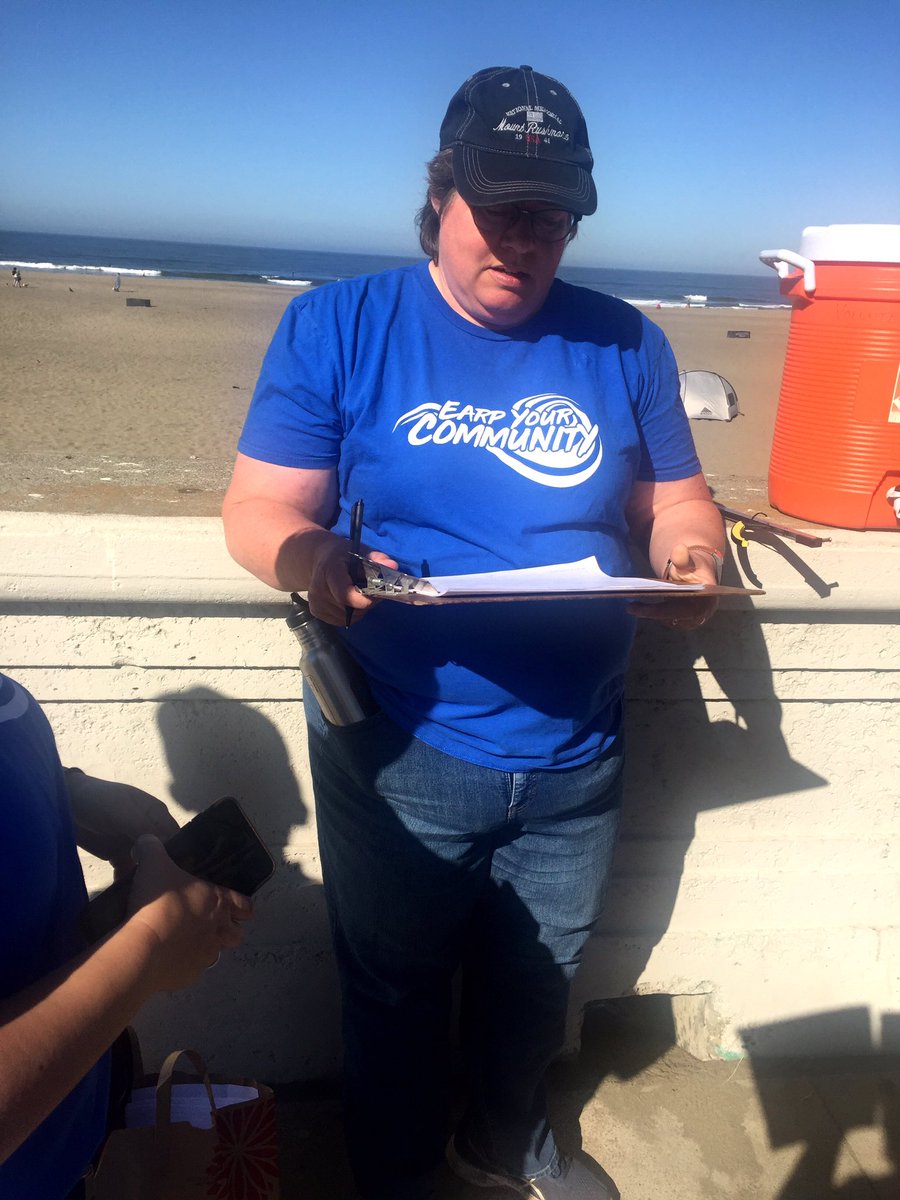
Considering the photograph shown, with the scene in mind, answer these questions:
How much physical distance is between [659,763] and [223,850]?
1313mm

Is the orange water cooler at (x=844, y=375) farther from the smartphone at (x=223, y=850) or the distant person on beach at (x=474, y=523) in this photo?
the smartphone at (x=223, y=850)

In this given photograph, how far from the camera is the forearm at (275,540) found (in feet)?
5.63

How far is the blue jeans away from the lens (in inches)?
74.7

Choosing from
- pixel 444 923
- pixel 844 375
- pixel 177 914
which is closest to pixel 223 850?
pixel 177 914

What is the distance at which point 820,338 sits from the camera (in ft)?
7.82

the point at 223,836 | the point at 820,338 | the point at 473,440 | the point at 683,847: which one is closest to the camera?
the point at 223,836

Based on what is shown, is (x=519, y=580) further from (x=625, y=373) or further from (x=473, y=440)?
(x=625, y=373)

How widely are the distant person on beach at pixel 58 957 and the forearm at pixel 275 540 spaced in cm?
52

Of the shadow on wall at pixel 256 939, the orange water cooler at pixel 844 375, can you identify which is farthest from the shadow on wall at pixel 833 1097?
the orange water cooler at pixel 844 375

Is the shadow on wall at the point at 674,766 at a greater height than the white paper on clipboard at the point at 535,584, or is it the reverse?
the white paper on clipboard at the point at 535,584

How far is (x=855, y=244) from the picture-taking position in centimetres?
228

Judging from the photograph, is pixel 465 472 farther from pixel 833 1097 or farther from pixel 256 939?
pixel 833 1097

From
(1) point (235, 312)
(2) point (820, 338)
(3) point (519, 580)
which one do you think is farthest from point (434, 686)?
(1) point (235, 312)

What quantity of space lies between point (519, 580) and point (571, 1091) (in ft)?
6.03
